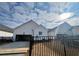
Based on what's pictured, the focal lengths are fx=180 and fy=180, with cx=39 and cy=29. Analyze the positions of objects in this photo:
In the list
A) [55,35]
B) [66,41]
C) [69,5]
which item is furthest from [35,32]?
[69,5]

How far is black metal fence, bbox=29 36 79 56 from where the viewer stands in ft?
9.71

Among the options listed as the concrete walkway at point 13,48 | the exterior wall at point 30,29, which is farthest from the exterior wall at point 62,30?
the concrete walkway at point 13,48

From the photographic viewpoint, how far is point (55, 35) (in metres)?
3.00

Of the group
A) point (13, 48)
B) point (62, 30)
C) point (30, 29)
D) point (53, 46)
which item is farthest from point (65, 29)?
point (13, 48)

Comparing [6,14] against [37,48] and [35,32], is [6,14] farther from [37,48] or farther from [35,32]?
[37,48]

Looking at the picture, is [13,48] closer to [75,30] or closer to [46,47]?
[46,47]

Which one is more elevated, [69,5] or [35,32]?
[69,5]

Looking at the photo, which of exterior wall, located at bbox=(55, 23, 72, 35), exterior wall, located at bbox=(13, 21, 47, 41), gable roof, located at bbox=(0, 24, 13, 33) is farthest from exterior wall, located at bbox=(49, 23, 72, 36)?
gable roof, located at bbox=(0, 24, 13, 33)

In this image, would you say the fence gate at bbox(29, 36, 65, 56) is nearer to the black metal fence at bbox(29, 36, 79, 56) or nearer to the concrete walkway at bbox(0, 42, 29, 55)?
the black metal fence at bbox(29, 36, 79, 56)

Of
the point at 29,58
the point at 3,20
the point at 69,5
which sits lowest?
the point at 29,58

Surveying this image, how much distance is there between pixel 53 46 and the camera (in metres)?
2.98

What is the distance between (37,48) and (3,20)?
0.73 m

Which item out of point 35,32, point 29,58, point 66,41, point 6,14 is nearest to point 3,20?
point 6,14

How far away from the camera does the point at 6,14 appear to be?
302cm
